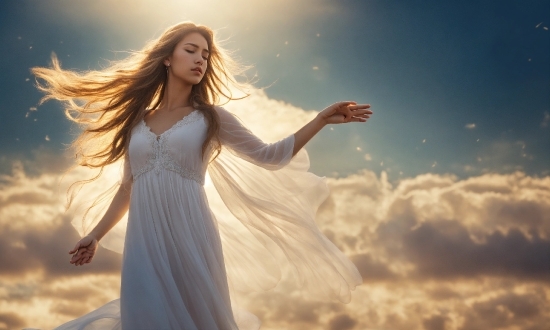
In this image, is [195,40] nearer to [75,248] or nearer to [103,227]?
[103,227]

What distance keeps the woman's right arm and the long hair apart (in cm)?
30

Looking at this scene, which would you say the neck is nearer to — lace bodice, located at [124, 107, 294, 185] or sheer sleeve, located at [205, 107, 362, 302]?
lace bodice, located at [124, 107, 294, 185]

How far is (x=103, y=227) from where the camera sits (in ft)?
19.5

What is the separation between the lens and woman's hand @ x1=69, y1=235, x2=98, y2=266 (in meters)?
5.80

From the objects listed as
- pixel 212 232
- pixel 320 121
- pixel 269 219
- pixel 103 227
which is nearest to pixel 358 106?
pixel 320 121

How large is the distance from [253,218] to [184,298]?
1.02 meters

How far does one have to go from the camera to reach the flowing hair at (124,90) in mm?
6094

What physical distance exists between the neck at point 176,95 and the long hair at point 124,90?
68 mm

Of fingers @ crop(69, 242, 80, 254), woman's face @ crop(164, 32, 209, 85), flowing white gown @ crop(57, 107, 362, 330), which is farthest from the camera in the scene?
woman's face @ crop(164, 32, 209, 85)

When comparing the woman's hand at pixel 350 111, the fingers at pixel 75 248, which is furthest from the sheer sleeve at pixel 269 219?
the fingers at pixel 75 248

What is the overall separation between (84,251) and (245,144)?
1521mm

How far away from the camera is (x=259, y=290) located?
20.1ft

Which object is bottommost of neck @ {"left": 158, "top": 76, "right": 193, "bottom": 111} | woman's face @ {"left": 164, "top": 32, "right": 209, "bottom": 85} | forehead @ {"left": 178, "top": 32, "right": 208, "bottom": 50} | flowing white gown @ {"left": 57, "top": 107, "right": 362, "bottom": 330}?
flowing white gown @ {"left": 57, "top": 107, "right": 362, "bottom": 330}

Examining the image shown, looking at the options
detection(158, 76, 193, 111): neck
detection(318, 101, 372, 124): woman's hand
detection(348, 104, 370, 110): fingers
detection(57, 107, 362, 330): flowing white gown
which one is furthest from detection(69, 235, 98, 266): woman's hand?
detection(348, 104, 370, 110): fingers
